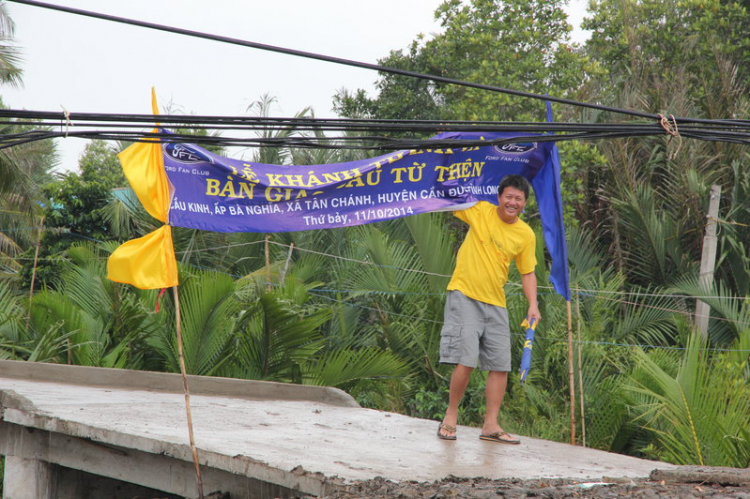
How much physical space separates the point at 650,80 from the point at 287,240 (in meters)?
6.94

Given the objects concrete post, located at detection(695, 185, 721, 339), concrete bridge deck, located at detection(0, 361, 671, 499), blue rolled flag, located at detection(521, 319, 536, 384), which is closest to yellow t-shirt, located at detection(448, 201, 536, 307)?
blue rolled flag, located at detection(521, 319, 536, 384)

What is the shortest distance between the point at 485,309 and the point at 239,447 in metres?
1.80

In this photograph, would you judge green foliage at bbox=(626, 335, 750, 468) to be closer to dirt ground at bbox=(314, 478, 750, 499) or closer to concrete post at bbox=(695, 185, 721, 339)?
dirt ground at bbox=(314, 478, 750, 499)

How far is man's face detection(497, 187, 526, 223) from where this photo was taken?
17.4 ft

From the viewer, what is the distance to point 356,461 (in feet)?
14.2

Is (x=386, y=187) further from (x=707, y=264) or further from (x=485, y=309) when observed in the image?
(x=707, y=264)

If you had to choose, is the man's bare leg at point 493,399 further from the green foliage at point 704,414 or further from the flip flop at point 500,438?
the green foliage at point 704,414

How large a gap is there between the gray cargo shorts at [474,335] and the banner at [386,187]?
1.04 m

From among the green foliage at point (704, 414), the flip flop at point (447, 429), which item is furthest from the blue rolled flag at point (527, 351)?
the green foliage at point (704, 414)

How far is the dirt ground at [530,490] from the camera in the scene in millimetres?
3555

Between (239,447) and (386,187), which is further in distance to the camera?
(386,187)

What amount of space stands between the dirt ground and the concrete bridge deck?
173 millimetres

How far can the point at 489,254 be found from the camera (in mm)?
5281

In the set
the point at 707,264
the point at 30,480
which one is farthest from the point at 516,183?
the point at 707,264
